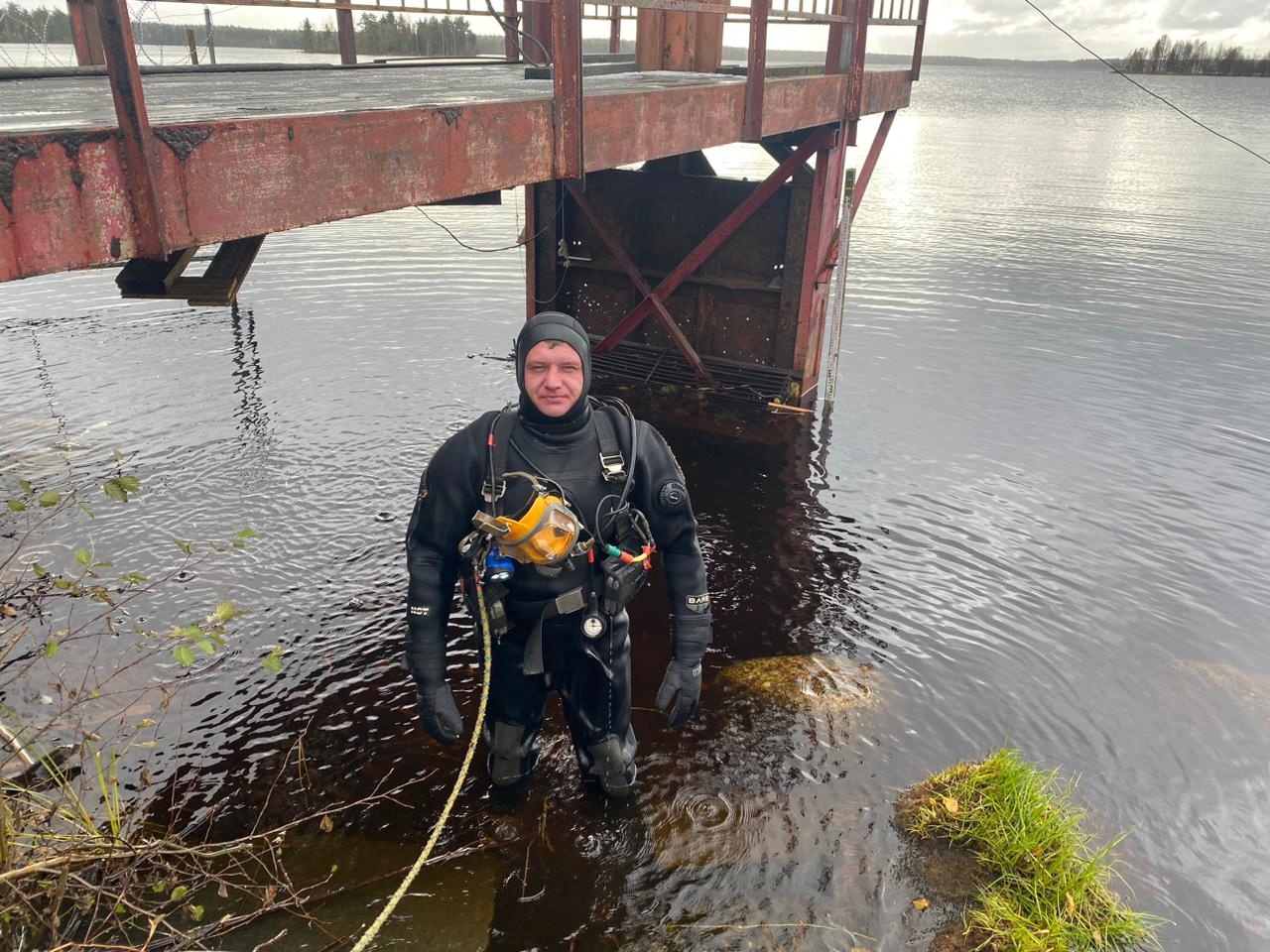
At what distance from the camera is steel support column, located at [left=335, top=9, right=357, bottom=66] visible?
27.5ft

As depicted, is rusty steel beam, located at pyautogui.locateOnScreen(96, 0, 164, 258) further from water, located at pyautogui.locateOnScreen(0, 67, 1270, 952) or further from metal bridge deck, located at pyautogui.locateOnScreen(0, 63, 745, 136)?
water, located at pyautogui.locateOnScreen(0, 67, 1270, 952)

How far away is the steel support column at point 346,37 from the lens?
8.39 m

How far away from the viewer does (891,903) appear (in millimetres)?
3857

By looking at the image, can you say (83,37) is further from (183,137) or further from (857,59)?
(183,137)

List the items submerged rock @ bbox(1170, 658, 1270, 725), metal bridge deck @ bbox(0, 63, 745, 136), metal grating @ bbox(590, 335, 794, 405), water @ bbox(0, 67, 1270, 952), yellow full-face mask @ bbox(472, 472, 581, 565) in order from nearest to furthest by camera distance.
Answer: yellow full-face mask @ bbox(472, 472, 581, 565)
metal bridge deck @ bbox(0, 63, 745, 136)
water @ bbox(0, 67, 1270, 952)
submerged rock @ bbox(1170, 658, 1270, 725)
metal grating @ bbox(590, 335, 794, 405)

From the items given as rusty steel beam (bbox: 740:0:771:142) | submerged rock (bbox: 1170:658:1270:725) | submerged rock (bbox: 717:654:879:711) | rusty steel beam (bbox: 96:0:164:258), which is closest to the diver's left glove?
submerged rock (bbox: 717:654:879:711)

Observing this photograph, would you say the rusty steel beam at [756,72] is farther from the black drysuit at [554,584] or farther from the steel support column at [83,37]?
the steel support column at [83,37]

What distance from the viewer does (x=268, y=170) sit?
308 cm

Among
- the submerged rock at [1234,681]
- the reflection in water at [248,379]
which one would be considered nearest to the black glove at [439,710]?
the submerged rock at [1234,681]

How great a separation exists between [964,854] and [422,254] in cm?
1538

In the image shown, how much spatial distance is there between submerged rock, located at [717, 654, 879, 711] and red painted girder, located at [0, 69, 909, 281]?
3.12 meters

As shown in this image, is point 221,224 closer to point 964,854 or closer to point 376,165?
point 376,165

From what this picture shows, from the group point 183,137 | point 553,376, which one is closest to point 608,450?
point 553,376

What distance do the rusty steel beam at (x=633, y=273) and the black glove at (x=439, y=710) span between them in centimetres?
677
